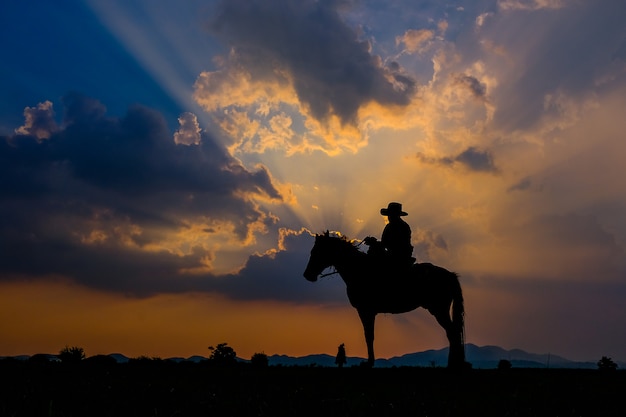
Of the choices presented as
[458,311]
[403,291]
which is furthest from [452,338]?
[403,291]

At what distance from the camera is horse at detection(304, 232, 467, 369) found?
1716cm

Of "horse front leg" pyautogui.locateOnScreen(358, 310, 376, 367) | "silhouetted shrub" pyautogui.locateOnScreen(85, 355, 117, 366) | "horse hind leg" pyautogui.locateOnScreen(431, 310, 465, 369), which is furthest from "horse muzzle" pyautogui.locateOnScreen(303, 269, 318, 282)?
"silhouetted shrub" pyautogui.locateOnScreen(85, 355, 117, 366)

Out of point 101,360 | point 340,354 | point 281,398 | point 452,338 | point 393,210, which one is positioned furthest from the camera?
point 340,354

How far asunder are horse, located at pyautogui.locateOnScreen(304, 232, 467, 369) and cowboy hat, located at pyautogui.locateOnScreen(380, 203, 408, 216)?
143 centimetres

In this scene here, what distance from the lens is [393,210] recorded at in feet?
58.4

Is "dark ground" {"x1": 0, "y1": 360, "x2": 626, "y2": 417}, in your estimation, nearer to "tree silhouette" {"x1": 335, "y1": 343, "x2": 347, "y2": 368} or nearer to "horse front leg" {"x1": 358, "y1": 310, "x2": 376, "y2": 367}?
"horse front leg" {"x1": 358, "y1": 310, "x2": 376, "y2": 367}

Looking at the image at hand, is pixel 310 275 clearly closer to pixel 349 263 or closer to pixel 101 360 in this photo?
pixel 349 263

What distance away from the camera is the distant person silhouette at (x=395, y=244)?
673 inches

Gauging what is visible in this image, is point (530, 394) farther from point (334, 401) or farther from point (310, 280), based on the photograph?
point (310, 280)

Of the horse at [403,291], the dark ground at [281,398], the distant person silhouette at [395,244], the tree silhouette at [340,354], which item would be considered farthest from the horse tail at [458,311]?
the tree silhouette at [340,354]

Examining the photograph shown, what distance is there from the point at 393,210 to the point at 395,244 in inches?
46.8

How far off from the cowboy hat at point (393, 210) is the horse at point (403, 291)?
1.43 m

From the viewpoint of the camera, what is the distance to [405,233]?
17.2 m

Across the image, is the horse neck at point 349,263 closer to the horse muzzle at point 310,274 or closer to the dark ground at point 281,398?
the horse muzzle at point 310,274
